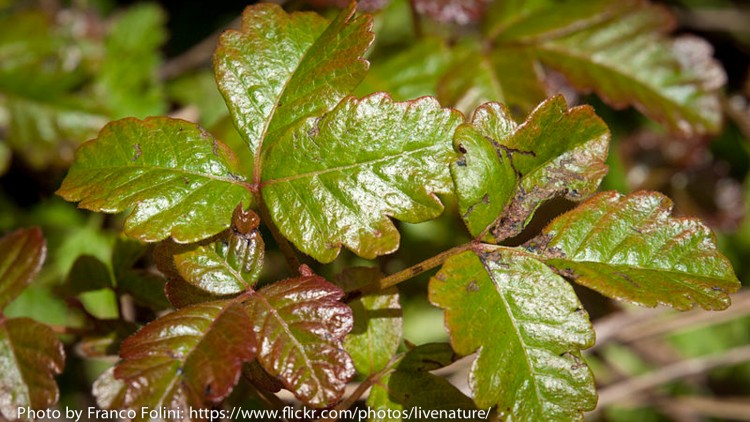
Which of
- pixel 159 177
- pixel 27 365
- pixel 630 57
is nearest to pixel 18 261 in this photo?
pixel 27 365

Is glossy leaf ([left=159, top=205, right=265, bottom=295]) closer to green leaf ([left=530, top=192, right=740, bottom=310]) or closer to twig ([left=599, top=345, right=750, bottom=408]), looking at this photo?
green leaf ([left=530, top=192, right=740, bottom=310])

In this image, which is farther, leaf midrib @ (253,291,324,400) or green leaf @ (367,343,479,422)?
green leaf @ (367,343,479,422)

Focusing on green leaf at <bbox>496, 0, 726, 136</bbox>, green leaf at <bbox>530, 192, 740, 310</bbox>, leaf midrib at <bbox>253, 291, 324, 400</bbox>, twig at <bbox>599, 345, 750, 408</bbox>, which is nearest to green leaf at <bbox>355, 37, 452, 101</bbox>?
green leaf at <bbox>496, 0, 726, 136</bbox>

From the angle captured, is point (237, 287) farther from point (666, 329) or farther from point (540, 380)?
point (666, 329)

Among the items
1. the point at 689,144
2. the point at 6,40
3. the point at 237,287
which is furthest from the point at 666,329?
the point at 6,40

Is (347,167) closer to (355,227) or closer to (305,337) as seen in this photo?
(355,227)
